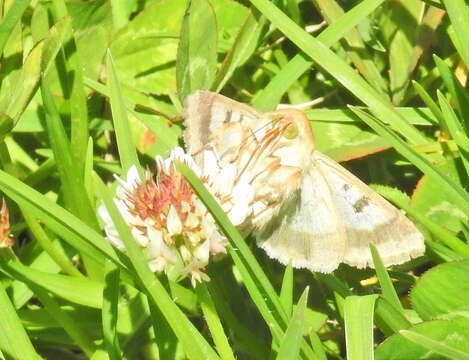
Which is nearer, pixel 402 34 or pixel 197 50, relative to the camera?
pixel 197 50

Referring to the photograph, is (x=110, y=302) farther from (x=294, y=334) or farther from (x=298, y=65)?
(x=298, y=65)

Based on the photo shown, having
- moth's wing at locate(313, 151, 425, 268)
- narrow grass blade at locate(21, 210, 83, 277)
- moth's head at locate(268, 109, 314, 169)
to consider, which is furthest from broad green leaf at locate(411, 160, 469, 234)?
narrow grass blade at locate(21, 210, 83, 277)

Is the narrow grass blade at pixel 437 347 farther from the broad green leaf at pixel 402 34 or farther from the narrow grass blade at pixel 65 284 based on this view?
the broad green leaf at pixel 402 34

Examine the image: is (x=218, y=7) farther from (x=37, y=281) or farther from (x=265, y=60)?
(x=37, y=281)

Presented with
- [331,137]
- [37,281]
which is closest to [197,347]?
[37,281]

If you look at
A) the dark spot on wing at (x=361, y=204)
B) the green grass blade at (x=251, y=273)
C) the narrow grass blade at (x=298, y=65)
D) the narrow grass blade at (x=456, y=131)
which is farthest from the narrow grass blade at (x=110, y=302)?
the narrow grass blade at (x=456, y=131)

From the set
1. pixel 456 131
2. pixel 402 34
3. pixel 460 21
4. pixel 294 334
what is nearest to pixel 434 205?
pixel 456 131
